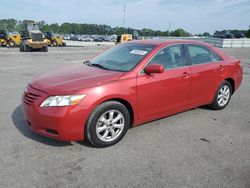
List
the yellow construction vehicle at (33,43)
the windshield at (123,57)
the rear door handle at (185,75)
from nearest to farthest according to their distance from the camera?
the windshield at (123,57)
the rear door handle at (185,75)
the yellow construction vehicle at (33,43)

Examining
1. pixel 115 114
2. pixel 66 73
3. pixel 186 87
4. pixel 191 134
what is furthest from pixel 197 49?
pixel 66 73

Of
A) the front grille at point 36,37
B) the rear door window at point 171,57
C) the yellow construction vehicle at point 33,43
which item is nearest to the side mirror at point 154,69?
the rear door window at point 171,57

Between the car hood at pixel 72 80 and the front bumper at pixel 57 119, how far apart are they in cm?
16

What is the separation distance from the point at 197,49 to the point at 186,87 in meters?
0.90

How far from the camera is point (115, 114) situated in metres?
3.63

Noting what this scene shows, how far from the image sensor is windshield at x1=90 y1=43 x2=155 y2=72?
395cm

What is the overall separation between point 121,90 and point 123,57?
36.8 inches

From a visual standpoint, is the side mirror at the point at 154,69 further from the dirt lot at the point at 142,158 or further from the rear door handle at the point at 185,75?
the dirt lot at the point at 142,158

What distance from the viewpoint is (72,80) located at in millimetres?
3537

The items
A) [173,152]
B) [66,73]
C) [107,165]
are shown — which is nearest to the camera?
[107,165]

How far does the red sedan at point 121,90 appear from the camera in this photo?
10.7 feet

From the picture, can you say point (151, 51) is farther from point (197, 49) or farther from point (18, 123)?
point (18, 123)

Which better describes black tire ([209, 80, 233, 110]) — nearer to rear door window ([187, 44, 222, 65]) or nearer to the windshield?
rear door window ([187, 44, 222, 65])

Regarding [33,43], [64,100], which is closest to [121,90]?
[64,100]
